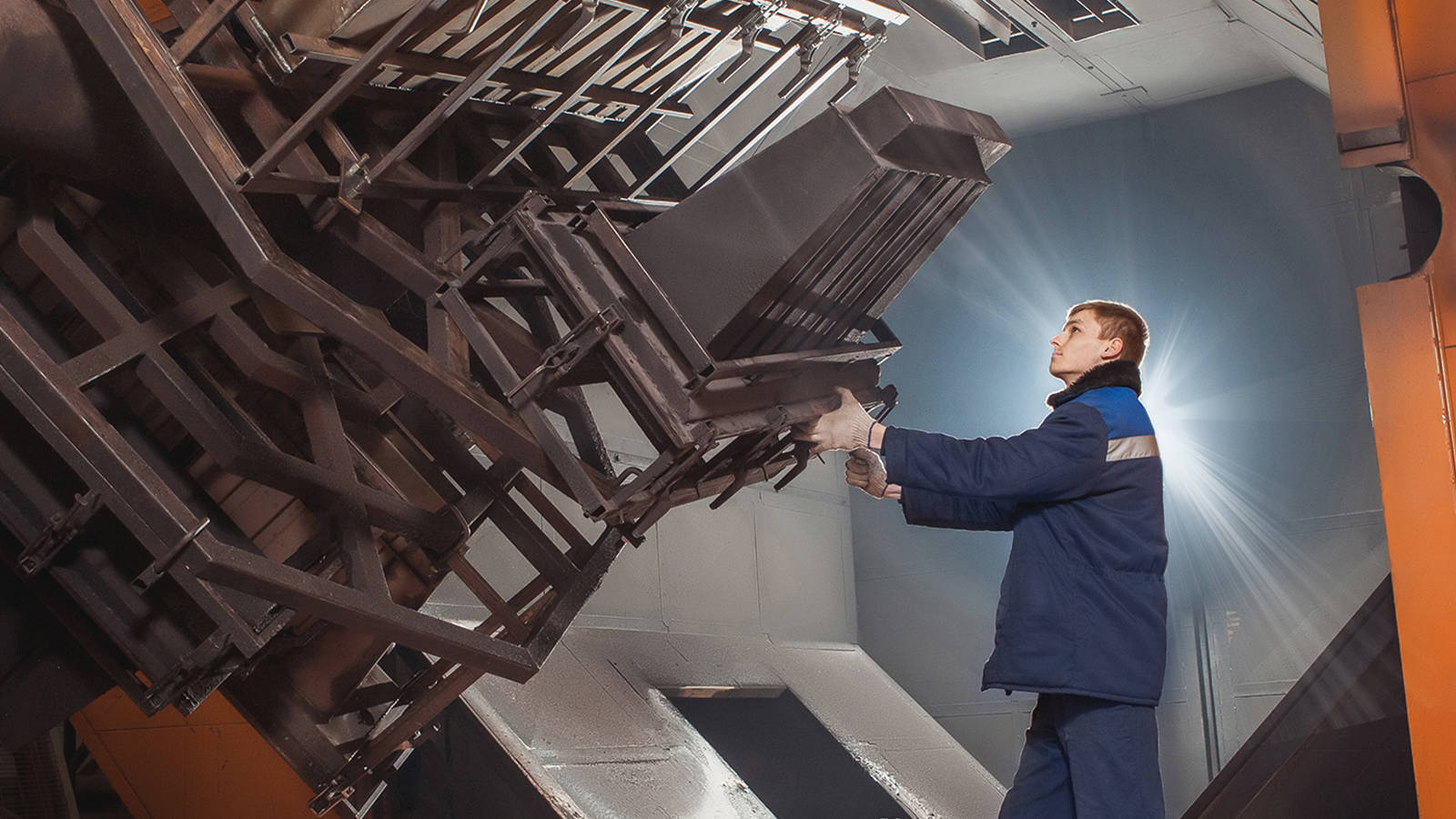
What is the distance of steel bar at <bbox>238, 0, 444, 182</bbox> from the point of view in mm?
3299

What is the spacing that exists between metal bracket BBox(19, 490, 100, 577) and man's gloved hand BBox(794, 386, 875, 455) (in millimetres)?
1926

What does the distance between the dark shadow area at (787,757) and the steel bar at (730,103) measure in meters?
3.92

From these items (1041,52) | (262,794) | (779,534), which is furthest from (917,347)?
(262,794)

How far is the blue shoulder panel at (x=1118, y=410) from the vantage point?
3598 mm

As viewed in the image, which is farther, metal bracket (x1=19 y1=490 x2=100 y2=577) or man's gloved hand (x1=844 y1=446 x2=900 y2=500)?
man's gloved hand (x1=844 y1=446 x2=900 y2=500)

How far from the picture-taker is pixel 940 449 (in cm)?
349

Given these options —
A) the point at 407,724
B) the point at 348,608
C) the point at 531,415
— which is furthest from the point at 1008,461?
A: the point at 407,724

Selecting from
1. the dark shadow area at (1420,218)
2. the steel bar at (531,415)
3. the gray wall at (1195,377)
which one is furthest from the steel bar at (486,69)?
the gray wall at (1195,377)

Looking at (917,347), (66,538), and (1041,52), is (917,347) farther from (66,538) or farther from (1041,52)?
(66,538)

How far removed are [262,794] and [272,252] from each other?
2759 mm

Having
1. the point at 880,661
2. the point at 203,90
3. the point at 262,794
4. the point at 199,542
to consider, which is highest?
the point at 203,90

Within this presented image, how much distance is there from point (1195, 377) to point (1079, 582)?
220 inches

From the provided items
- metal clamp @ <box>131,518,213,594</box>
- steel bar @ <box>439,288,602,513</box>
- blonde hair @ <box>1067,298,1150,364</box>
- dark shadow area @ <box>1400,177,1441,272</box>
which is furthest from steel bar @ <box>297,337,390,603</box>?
dark shadow area @ <box>1400,177,1441,272</box>

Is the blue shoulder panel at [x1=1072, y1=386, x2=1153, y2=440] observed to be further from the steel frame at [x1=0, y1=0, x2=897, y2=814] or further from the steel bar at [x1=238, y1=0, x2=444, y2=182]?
the steel bar at [x1=238, y1=0, x2=444, y2=182]
